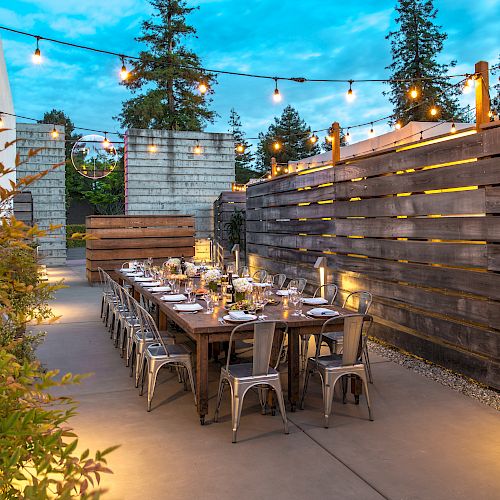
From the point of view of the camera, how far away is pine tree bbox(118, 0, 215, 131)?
83.5 ft

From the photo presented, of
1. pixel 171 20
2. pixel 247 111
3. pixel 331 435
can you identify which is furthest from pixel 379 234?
pixel 247 111

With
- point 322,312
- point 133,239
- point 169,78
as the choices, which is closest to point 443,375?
point 322,312

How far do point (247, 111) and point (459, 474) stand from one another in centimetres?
4378

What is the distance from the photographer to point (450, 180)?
508 centimetres

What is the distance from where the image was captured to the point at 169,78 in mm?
25578

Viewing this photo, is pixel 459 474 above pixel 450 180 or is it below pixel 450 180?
below

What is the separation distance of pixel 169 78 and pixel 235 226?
42.2 feet

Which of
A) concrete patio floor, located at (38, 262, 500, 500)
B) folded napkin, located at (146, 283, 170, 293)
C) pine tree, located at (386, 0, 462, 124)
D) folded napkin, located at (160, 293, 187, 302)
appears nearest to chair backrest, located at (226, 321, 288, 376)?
concrete patio floor, located at (38, 262, 500, 500)

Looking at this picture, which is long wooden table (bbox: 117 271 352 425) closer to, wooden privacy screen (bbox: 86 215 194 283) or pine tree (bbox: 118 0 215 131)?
wooden privacy screen (bbox: 86 215 194 283)

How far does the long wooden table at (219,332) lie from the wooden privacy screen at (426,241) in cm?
114

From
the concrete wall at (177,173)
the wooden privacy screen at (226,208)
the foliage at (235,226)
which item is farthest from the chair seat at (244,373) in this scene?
the concrete wall at (177,173)

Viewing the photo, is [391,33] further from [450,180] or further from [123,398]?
[123,398]

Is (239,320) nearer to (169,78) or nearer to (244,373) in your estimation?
(244,373)

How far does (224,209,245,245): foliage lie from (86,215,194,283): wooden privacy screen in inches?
131
